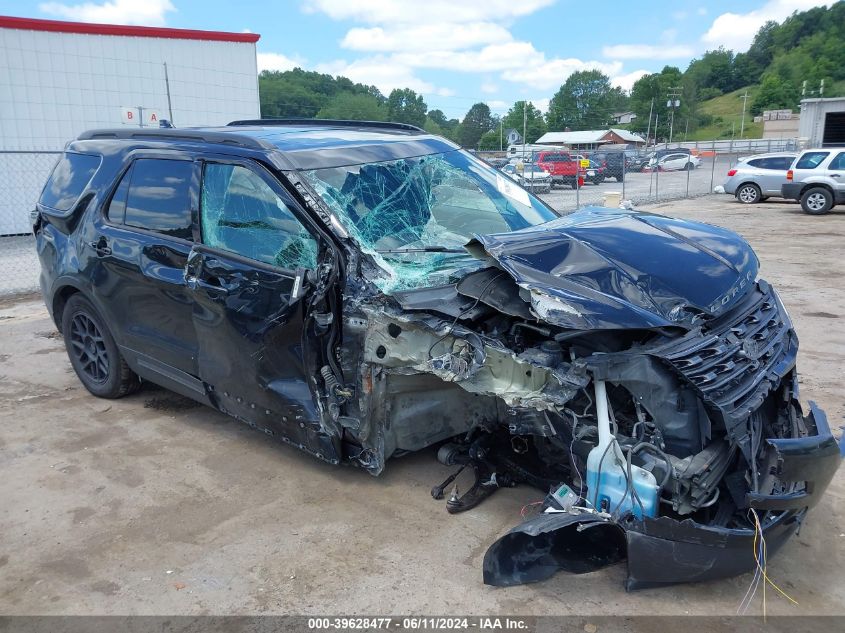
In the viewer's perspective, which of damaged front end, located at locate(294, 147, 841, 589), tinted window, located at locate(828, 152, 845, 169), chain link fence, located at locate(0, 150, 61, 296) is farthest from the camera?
tinted window, located at locate(828, 152, 845, 169)

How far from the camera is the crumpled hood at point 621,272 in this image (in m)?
2.81

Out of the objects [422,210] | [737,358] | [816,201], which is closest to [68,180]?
[422,210]

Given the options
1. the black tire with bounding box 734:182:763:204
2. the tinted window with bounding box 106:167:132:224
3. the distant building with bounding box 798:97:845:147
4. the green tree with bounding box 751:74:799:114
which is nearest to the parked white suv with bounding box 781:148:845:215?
the black tire with bounding box 734:182:763:204

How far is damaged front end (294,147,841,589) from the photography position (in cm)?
264

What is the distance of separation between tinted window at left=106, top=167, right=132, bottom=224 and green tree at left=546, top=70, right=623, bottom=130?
8863cm

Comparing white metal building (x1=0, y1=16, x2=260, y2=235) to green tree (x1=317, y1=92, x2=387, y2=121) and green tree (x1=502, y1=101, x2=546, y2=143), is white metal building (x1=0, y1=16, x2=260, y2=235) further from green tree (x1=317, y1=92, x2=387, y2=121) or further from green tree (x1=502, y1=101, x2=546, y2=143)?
green tree (x1=502, y1=101, x2=546, y2=143)

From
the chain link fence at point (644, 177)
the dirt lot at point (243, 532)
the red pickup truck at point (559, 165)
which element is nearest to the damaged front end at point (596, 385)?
the dirt lot at point (243, 532)

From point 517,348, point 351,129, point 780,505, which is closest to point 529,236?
point 517,348

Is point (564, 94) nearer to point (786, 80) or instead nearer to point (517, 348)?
point (786, 80)

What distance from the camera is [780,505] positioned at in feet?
8.39

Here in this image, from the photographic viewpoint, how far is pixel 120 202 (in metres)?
4.45

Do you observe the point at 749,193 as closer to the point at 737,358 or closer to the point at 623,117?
the point at 737,358

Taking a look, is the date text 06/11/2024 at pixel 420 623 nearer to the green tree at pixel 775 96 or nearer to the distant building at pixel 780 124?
the distant building at pixel 780 124

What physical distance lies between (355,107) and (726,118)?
7516 centimetres
